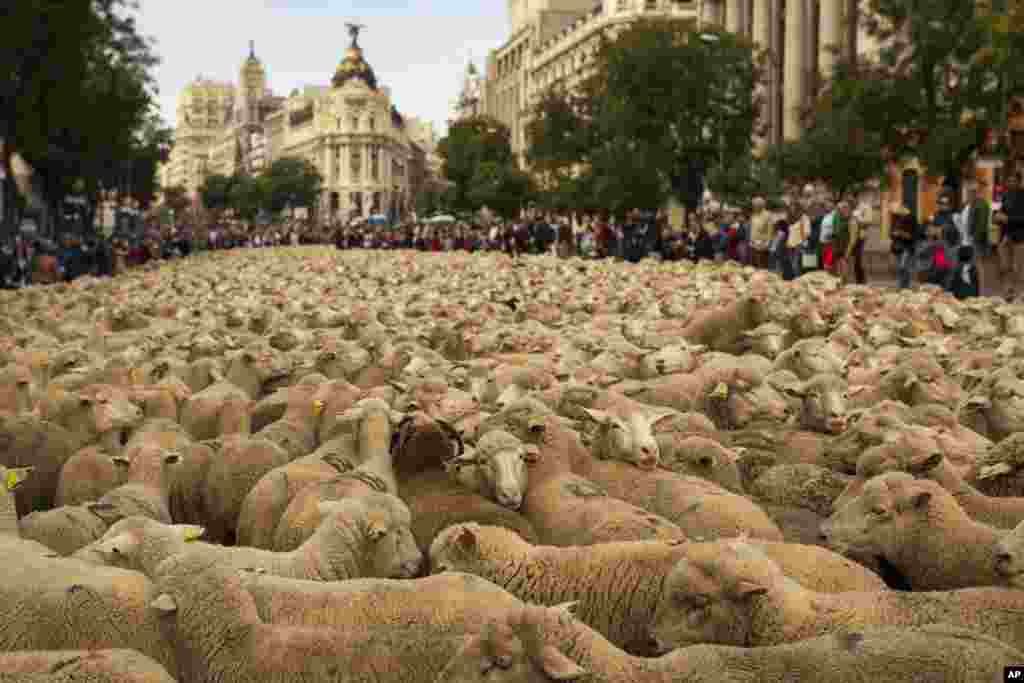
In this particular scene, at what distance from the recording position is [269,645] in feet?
12.3

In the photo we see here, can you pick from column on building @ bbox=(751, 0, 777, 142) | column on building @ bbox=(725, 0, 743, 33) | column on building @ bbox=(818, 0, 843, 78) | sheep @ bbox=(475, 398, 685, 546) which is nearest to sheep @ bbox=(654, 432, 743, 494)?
sheep @ bbox=(475, 398, 685, 546)

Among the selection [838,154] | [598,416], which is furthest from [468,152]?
[598,416]

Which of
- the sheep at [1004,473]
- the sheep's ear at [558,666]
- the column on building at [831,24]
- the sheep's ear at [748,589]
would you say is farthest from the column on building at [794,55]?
the sheep's ear at [558,666]

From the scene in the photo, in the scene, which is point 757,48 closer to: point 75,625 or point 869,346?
point 869,346

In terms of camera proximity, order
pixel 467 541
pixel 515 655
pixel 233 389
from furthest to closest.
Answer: pixel 233 389
pixel 467 541
pixel 515 655

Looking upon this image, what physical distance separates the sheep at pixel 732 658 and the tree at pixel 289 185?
505 feet

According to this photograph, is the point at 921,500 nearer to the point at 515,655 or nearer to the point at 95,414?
the point at 515,655

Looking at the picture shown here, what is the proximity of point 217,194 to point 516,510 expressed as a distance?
169 m

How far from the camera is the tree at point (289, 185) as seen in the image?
506ft

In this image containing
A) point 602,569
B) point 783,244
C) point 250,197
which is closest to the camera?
point 602,569

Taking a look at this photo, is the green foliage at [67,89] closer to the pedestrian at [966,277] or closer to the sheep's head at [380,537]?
the pedestrian at [966,277]

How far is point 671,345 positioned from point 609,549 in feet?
18.7

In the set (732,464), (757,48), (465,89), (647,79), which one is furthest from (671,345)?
(465,89)

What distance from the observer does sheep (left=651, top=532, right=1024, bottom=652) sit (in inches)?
147
